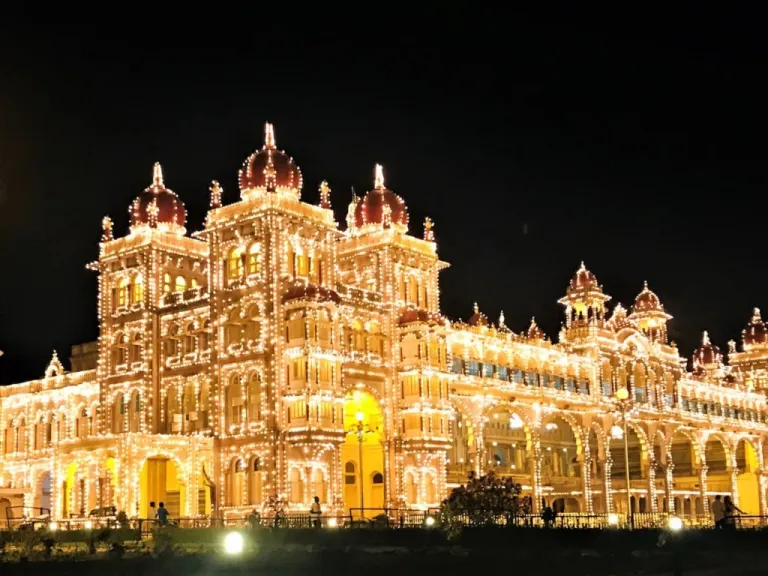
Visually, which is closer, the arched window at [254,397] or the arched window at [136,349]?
the arched window at [254,397]

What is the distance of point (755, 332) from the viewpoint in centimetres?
10425

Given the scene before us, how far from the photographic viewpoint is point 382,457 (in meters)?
63.3

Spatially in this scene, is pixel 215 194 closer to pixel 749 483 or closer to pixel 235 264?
pixel 235 264

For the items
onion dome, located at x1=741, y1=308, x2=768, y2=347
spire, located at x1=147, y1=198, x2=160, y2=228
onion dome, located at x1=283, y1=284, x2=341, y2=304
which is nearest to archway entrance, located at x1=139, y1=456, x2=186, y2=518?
onion dome, located at x1=283, y1=284, x2=341, y2=304

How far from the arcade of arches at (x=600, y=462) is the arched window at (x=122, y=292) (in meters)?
21.9

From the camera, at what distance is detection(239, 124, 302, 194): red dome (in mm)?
57931

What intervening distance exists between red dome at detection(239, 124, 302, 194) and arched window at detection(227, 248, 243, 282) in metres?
3.46

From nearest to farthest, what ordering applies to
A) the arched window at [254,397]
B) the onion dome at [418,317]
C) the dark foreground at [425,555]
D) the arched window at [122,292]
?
the dark foreground at [425,555] < the arched window at [254,397] < the onion dome at [418,317] < the arched window at [122,292]

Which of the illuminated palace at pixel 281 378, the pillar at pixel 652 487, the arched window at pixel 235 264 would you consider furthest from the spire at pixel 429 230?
the pillar at pixel 652 487

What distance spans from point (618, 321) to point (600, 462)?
38.7 feet

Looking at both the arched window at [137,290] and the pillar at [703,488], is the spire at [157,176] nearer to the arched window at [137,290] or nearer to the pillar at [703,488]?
the arched window at [137,290]

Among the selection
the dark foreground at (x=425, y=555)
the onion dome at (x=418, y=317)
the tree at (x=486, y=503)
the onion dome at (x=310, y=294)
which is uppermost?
the onion dome at (x=310, y=294)

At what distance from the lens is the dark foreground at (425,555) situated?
93.4 ft

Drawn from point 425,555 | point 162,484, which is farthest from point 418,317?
point 425,555
